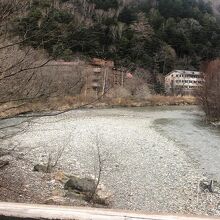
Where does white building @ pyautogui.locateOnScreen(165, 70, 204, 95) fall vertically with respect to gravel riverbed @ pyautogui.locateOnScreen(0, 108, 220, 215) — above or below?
above

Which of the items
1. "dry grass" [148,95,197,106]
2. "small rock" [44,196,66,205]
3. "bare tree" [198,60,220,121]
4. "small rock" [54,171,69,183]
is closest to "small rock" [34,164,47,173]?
"small rock" [54,171,69,183]

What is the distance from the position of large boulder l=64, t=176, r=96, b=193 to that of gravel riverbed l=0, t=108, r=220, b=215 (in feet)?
1.78

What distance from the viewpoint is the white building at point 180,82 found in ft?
195

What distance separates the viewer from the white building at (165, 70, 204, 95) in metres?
59.4

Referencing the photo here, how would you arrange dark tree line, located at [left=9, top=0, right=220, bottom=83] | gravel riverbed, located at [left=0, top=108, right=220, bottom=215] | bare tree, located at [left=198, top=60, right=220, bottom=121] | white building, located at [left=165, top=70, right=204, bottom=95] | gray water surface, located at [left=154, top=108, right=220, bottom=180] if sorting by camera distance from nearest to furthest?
1. dark tree line, located at [left=9, top=0, right=220, bottom=83]
2. gravel riverbed, located at [left=0, top=108, right=220, bottom=215]
3. gray water surface, located at [left=154, top=108, right=220, bottom=180]
4. bare tree, located at [left=198, top=60, right=220, bottom=121]
5. white building, located at [left=165, top=70, right=204, bottom=95]

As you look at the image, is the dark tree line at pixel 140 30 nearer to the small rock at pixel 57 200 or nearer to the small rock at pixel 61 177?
the small rock at pixel 57 200

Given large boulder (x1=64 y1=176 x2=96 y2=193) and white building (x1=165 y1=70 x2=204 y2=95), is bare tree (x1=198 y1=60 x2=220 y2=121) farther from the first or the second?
white building (x1=165 y1=70 x2=204 y2=95)

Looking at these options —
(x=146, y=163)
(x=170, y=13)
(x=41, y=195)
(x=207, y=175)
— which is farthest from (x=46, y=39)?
(x=170, y=13)

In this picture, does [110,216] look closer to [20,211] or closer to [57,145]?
[20,211]

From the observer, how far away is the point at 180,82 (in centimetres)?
6469

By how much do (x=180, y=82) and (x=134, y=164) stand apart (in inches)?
2105

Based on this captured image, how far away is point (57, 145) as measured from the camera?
1591 centimetres

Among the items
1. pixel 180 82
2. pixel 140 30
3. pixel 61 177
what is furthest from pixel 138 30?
pixel 180 82

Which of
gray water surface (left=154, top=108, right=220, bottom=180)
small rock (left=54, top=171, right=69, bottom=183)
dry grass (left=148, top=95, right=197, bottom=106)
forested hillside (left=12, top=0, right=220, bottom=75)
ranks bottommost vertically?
dry grass (left=148, top=95, right=197, bottom=106)
